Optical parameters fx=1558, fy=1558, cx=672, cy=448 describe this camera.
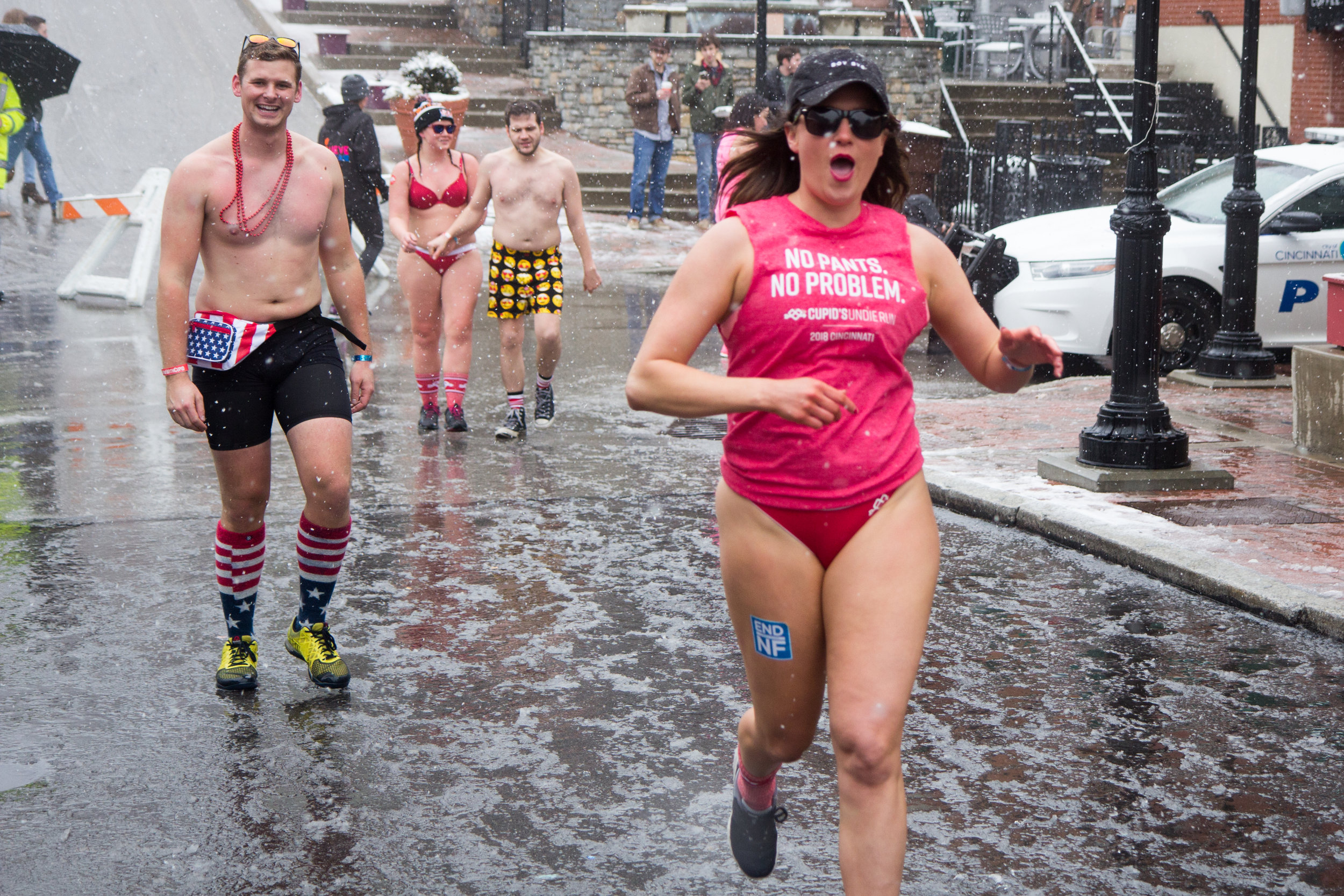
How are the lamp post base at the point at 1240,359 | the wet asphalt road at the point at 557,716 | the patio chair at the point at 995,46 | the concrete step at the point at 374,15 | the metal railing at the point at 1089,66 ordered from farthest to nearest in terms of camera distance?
1. the concrete step at the point at 374,15
2. the patio chair at the point at 995,46
3. the metal railing at the point at 1089,66
4. the lamp post base at the point at 1240,359
5. the wet asphalt road at the point at 557,716

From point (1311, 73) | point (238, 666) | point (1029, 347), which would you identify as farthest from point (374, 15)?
point (1029, 347)

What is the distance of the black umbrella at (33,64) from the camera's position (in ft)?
60.1

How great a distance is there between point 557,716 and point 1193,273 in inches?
334

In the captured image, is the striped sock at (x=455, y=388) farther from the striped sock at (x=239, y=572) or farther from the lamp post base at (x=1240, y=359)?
the lamp post base at (x=1240, y=359)

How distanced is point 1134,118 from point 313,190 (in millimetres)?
4850

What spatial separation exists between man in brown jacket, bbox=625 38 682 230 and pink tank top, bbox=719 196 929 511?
16745 mm

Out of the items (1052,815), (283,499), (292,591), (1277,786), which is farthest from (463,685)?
(283,499)

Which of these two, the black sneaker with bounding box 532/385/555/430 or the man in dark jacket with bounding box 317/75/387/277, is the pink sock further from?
the man in dark jacket with bounding box 317/75/387/277

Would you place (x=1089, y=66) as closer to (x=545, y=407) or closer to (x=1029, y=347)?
(x=545, y=407)

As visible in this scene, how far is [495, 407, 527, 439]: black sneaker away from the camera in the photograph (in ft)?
31.2

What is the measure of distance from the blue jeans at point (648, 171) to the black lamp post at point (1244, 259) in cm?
990

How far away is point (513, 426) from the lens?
31.4 ft

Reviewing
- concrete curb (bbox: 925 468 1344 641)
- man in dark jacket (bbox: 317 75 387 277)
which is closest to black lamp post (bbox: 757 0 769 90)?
man in dark jacket (bbox: 317 75 387 277)

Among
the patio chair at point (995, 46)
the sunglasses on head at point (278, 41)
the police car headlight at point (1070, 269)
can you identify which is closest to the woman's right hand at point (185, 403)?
Answer: the sunglasses on head at point (278, 41)
